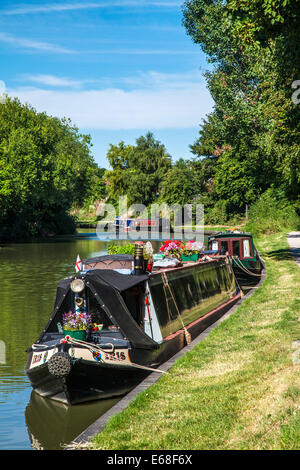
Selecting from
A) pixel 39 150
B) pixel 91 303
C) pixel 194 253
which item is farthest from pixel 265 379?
pixel 39 150

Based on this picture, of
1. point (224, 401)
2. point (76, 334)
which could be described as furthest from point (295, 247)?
point (224, 401)

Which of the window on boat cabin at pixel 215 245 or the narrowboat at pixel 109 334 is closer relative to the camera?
the narrowboat at pixel 109 334

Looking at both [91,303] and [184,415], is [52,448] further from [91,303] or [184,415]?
[91,303]

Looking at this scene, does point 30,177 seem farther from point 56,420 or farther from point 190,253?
point 56,420

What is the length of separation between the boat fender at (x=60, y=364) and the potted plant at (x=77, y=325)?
539 millimetres

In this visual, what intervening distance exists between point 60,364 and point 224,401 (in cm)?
276

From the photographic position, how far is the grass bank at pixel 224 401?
6.31m

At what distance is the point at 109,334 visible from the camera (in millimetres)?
10125

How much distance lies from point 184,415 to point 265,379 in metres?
1.66

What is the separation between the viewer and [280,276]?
76.0 feet

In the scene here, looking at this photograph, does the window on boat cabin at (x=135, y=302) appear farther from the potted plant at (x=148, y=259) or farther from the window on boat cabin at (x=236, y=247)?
the window on boat cabin at (x=236, y=247)

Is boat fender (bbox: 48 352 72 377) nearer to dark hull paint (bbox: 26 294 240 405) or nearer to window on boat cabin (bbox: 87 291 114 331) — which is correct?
dark hull paint (bbox: 26 294 240 405)

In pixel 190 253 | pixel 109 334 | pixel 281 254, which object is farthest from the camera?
pixel 281 254
